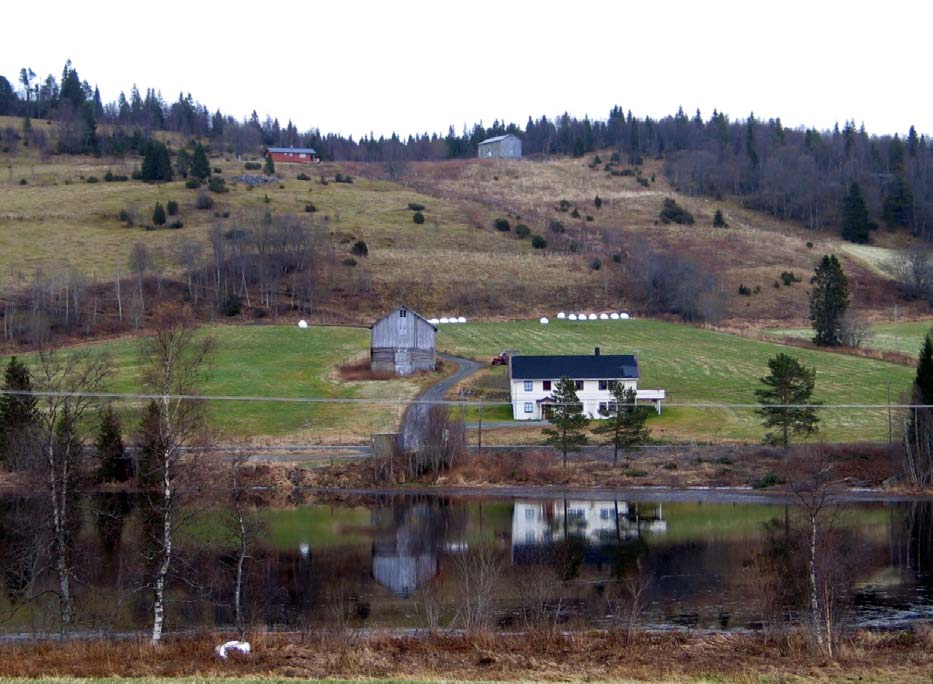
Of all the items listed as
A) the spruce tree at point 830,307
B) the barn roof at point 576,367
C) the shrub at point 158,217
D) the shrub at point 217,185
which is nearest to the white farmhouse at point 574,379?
the barn roof at point 576,367

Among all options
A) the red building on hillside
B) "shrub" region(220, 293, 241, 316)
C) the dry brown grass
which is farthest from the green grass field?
the red building on hillside

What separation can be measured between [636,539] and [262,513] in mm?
14280

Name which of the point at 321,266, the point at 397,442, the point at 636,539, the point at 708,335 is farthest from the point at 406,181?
the point at 636,539

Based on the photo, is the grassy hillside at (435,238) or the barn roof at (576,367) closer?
the barn roof at (576,367)

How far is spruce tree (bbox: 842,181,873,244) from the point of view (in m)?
118

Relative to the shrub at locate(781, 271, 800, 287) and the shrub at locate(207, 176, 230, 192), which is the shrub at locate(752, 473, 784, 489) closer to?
the shrub at locate(781, 271, 800, 287)

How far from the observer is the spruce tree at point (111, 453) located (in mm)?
41781

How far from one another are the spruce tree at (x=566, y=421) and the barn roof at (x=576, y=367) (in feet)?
18.8

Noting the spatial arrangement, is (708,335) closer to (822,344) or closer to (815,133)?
(822,344)

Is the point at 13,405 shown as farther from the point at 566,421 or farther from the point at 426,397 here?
the point at 566,421

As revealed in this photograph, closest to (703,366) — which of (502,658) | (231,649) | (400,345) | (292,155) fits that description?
(400,345)

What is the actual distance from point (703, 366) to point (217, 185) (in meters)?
64.1

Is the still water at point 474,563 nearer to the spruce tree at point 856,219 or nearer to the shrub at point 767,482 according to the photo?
the shrub at point 767,482

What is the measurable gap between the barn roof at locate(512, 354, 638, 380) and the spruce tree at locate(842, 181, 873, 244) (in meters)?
75.0
